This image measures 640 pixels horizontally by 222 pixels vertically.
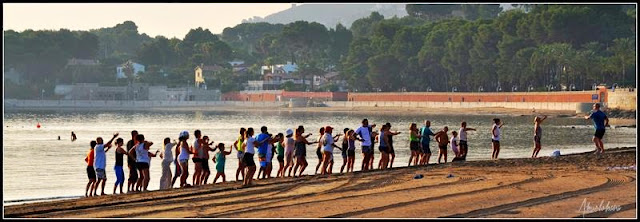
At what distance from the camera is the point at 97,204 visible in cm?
2270

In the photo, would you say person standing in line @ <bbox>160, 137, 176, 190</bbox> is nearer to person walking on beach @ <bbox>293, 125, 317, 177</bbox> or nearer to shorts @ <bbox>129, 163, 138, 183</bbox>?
shorts @ <bbox>129, 163, 138, 183</bbox>

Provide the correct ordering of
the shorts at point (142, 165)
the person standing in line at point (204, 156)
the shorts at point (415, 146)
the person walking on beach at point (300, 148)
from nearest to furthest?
1. the shorts at point (142, 165)
2. the person standing in line at point (204, 156)
3. the person walking on beach at point (300, 148)
4. the shorts at point (415, 146)

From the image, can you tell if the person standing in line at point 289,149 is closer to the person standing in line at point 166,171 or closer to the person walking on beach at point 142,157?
the person standing in line at point 166,171

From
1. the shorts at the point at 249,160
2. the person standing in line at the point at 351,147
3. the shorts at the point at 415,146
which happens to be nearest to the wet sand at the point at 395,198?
the shorts at the point at 249,160

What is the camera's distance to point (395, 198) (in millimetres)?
21859

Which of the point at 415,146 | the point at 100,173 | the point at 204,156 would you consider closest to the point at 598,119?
the point at 415,146

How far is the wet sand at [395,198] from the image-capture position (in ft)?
64.8

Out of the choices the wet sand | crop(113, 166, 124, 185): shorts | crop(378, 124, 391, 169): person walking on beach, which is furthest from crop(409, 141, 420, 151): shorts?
crop(113, 166, 124, 185): shorts

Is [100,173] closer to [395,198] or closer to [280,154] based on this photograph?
[280,154]

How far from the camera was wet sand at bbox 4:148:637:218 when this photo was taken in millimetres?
19766

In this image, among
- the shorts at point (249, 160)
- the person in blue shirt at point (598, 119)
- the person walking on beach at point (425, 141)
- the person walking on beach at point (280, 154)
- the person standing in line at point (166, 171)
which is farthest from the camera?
the person walking on beach at point (425, 141)

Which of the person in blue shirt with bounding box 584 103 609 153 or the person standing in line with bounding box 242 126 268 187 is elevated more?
the person in blue shirt with bounding box 584 103 609 153

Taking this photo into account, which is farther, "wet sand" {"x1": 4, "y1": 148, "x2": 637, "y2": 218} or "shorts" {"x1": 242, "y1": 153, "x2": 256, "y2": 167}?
"shorts" {"x1": 242, "y1": 153, "x2": 256, "y2": 167}

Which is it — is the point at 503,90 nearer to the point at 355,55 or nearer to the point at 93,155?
the point at 355,55
